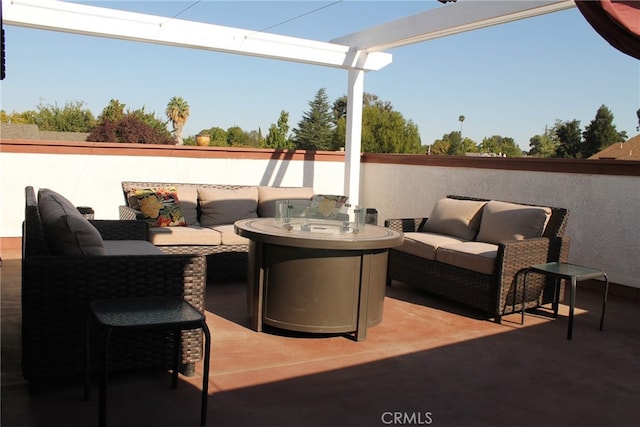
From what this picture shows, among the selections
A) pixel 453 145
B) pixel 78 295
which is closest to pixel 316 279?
pixel 78 295

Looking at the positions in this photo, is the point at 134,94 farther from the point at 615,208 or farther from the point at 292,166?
the point at 615,208

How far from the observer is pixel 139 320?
2.21 m

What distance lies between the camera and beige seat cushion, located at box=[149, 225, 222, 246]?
4953 mm

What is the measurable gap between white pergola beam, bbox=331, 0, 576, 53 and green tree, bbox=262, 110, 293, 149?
72.3ft

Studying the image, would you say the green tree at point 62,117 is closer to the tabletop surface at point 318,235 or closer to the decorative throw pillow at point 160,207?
the decorative throw pillow at point 160,207

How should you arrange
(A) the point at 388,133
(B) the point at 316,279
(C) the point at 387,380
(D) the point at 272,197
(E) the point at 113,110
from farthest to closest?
1. (A) the point at 388,133
2. (E) the point at 113,110
3. (D) the point at 272,197
4. (B) the point at 316,279
5. (C) the point at 387,380

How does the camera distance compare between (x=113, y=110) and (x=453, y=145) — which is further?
(x=453, y=145)

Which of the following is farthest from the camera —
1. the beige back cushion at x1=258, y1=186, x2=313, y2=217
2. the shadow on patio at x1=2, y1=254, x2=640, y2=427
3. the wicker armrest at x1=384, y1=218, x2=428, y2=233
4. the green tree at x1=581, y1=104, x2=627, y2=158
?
the green tree at x1=581, y1=104, x2=627, y2=158

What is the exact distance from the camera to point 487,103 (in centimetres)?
3241

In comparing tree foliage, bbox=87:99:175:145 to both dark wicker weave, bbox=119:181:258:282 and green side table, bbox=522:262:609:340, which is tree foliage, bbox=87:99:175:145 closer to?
dark wicker weave, bbox=119:181:258:282

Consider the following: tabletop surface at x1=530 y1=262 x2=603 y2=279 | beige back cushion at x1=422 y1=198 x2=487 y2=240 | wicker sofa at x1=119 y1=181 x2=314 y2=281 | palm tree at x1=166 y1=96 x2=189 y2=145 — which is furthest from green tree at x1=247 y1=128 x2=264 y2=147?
tabletop surface at x1=530 y1=262 x2=603 y2=279

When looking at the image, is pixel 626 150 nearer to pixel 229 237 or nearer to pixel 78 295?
pixel 229 237

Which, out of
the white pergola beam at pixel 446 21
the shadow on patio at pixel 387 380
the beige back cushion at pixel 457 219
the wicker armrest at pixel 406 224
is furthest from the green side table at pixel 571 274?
the white pergola beam at pixel 446 21

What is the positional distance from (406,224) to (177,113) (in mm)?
23941
